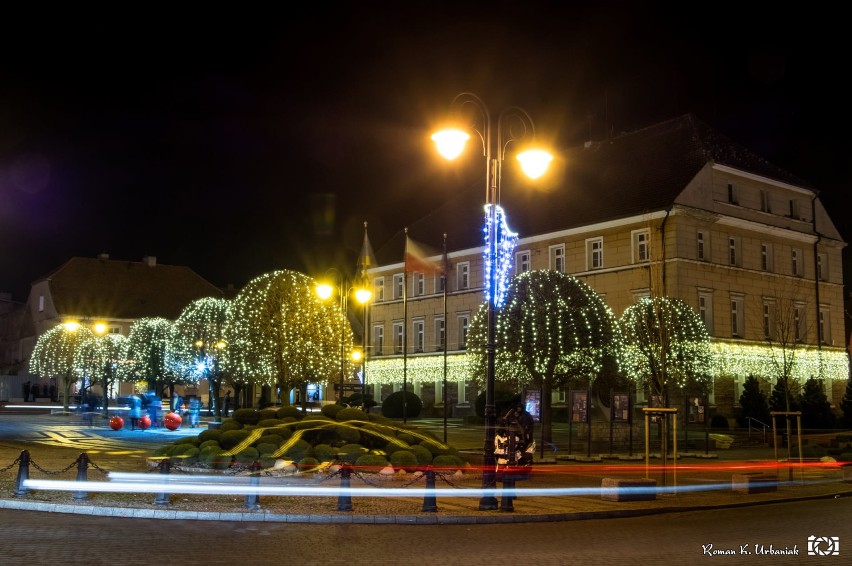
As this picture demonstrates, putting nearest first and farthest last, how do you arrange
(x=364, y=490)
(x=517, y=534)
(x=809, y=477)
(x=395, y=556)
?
(x=395, y=556) < (x=517, y=534) < (x=364, y=490) < (x=809, y=477)

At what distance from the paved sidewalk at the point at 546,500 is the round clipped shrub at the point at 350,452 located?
1.10m

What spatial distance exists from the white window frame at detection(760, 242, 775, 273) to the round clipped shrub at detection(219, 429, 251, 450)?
3805cm

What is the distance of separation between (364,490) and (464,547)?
5.38 m

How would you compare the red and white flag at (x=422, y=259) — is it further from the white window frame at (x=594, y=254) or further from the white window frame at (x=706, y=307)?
the white window frame at (x=706, y=307)

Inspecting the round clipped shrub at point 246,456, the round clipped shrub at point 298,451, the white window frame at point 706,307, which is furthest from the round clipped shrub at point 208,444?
the white window frame at point 706,307

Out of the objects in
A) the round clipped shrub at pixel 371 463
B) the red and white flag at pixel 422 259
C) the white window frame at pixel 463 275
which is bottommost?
the round clipped shrub at pixel 371 463

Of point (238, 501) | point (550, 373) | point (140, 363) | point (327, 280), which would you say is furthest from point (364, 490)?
point (140, 363)

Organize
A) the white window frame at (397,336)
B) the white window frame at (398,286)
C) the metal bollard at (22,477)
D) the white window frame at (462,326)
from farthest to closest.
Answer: the white window frame at (398,286)
the white window frame at (397,336)
the white window frame at (462,326)
the metal bollard at (22,477)

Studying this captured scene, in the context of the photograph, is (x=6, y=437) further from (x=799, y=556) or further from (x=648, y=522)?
(x=799, y=556)

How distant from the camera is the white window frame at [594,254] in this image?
51.8 m

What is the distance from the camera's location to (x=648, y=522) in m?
16.2

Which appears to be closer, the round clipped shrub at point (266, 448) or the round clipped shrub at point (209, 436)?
the round clipped shrub at point (266, 448)

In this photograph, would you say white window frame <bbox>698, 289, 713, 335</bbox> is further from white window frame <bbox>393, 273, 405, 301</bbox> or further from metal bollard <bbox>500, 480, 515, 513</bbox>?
metal bollard <bbox>500, 480, 515, 513</bbox>

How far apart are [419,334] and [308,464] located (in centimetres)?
4266
